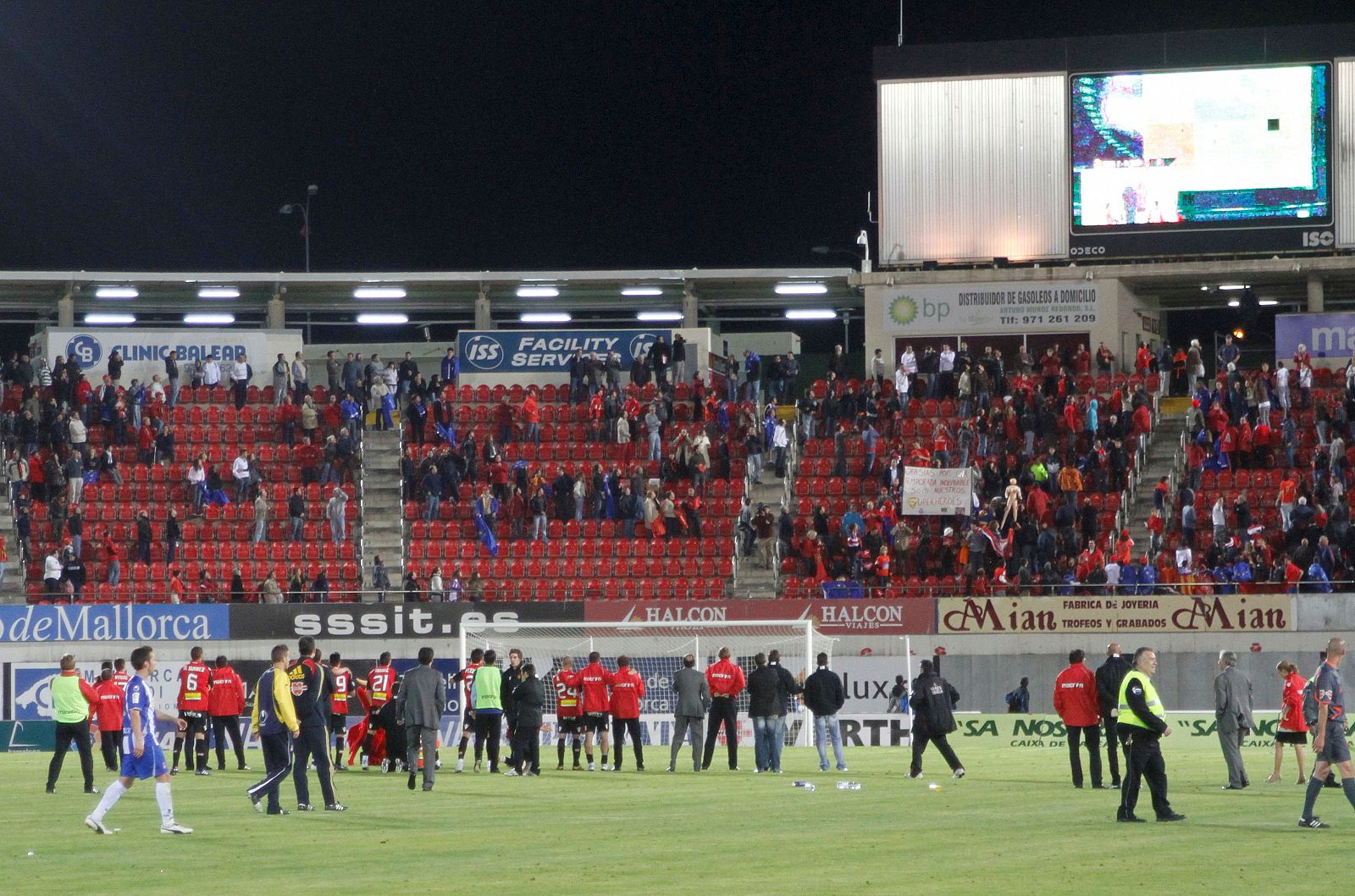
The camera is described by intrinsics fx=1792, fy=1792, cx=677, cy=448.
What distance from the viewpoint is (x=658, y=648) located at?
1506 inches

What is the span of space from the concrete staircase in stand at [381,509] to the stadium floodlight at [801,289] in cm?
1154

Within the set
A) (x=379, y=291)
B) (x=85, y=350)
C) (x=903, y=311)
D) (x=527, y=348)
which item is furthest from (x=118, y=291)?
(x=903, y=311)

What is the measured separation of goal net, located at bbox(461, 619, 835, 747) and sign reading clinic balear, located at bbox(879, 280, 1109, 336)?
1187 cm

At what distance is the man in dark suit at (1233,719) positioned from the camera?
71.9 ft

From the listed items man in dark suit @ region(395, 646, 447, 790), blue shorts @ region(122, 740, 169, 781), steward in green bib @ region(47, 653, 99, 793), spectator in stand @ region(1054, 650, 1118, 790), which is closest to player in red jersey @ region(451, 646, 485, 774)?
man in dark suit @ region(395, 646, 447, 790)

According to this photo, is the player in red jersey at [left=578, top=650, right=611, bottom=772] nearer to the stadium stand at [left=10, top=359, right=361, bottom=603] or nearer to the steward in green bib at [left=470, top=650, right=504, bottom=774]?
the steward in green bib at [left=470, top=650, right=504, bottom=774]

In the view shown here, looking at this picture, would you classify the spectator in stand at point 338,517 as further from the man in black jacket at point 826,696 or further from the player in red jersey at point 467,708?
the man in black jacket at point 826,696

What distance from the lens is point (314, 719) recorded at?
1844 cm

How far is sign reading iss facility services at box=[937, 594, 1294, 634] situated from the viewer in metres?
36.8

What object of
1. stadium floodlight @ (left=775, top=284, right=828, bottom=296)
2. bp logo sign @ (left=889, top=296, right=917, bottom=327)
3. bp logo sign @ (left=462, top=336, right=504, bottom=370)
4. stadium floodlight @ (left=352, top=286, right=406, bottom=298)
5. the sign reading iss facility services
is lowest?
the sign reading iss facility services

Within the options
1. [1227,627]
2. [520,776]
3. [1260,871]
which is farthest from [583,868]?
[1227,627]

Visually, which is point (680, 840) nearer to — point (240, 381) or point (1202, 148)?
point (240, 381)

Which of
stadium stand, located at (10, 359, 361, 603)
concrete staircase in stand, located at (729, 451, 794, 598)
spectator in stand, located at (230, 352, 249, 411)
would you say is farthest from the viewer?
spectator in stand, located at (230, 352, 249, 411)

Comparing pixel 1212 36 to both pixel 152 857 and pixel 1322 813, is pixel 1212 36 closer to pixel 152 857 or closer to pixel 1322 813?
pixel 1322 813
